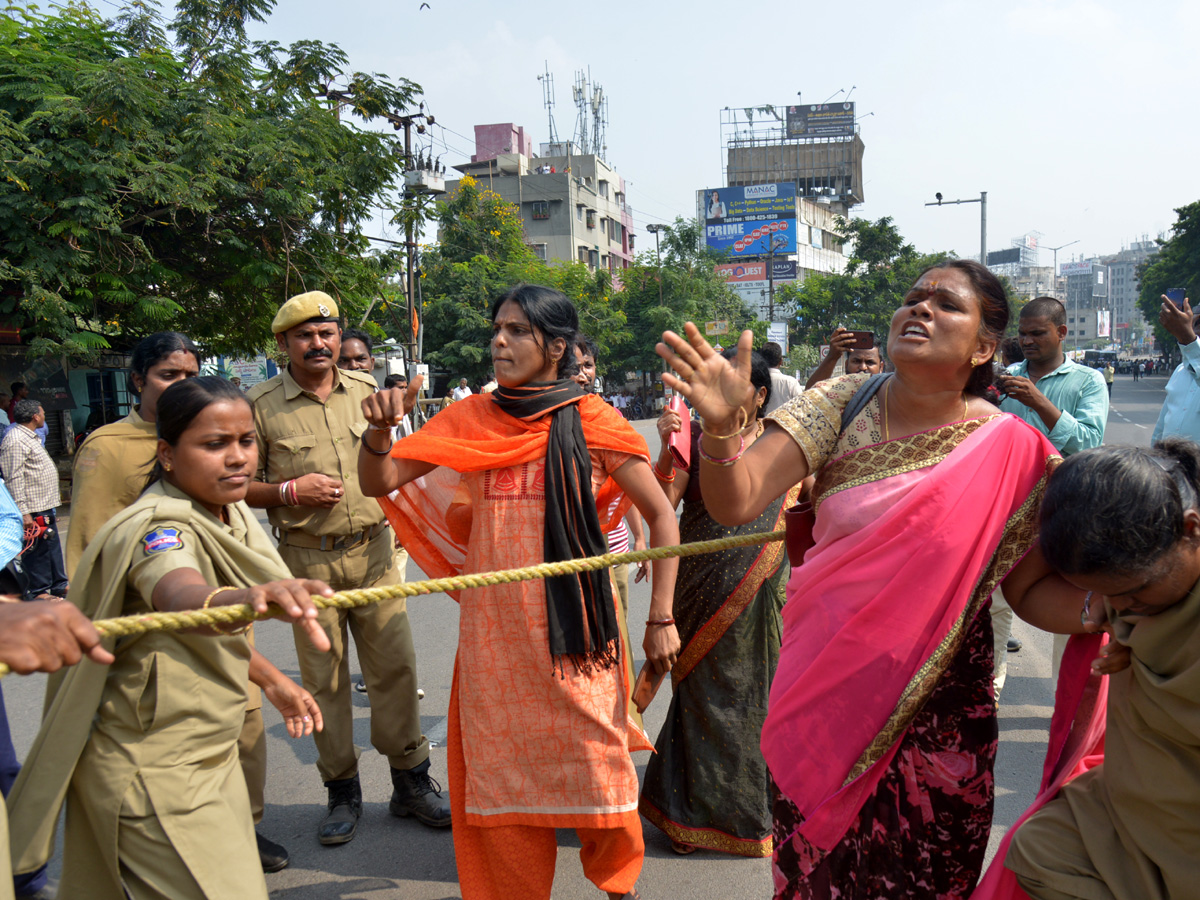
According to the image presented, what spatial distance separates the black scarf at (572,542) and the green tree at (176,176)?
10878 millimetres

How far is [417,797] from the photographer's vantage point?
333cm

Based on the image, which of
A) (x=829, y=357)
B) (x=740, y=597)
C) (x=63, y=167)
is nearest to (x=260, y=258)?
(x=63, y=167)

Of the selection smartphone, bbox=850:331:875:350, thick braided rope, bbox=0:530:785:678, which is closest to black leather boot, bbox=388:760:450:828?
thick braided rope, bbox=0:530:785:678

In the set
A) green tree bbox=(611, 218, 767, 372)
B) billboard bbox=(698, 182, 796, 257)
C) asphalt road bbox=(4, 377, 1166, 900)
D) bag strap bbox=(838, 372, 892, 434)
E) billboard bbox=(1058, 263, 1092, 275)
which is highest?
billboard bbox=(1058, 263, 1092, 275)

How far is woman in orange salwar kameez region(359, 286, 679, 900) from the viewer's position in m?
2.51

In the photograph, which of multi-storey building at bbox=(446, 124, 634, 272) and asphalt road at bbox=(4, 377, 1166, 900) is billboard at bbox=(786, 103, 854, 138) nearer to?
multi-storey building at bbox=(446, 124, 634, 272)

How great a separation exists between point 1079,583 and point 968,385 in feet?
2.17

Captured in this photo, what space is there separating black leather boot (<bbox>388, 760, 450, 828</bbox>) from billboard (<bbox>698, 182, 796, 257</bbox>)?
6162 cm

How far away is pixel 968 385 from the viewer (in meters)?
2.13

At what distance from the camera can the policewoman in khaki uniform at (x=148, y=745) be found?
1809mm

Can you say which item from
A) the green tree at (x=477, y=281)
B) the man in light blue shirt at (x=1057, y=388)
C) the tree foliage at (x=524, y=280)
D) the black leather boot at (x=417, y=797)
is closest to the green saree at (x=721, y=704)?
the black leather boot at (x=417, y=797)

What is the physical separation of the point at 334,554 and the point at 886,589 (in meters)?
2.13

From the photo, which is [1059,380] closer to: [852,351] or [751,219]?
[852,351]

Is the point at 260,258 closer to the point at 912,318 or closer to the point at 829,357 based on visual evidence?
the point at 829,357
